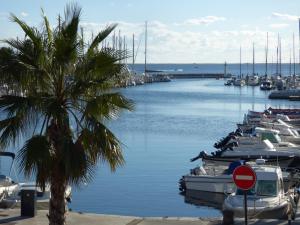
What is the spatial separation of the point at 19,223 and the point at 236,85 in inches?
6312

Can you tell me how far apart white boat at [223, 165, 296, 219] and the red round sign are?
7.93m

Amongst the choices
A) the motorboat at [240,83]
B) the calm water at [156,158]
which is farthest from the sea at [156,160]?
the motorboat at [240,83]

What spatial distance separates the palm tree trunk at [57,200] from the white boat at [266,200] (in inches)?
373

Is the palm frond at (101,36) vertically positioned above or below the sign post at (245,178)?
above

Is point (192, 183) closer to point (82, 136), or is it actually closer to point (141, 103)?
point (82, 136)

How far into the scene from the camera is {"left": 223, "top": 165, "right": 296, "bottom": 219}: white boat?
24391 mm

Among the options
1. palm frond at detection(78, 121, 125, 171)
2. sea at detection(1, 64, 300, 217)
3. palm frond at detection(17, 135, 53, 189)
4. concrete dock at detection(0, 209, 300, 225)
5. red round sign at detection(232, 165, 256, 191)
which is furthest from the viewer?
sea at detection(1, 64, 300, 217)

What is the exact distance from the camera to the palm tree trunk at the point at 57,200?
48.9ft

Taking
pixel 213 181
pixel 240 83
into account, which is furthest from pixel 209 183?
pixel 240 83

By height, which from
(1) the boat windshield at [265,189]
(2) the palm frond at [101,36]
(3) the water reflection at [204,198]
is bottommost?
(3) the water reflection at [204,198]

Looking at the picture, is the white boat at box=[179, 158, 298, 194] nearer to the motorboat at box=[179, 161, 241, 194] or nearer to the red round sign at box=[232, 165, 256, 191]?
the motorboat at box=[179, 161, 241, 194]

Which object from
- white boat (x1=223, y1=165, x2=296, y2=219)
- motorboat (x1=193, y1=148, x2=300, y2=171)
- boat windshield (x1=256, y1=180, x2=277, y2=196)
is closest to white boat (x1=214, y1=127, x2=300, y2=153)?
motorboat (x1=193, y1=148, x2=300, y2=171)

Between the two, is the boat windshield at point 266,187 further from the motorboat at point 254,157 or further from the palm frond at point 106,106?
the palm frond at point 106,106

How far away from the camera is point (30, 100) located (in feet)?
48.2
